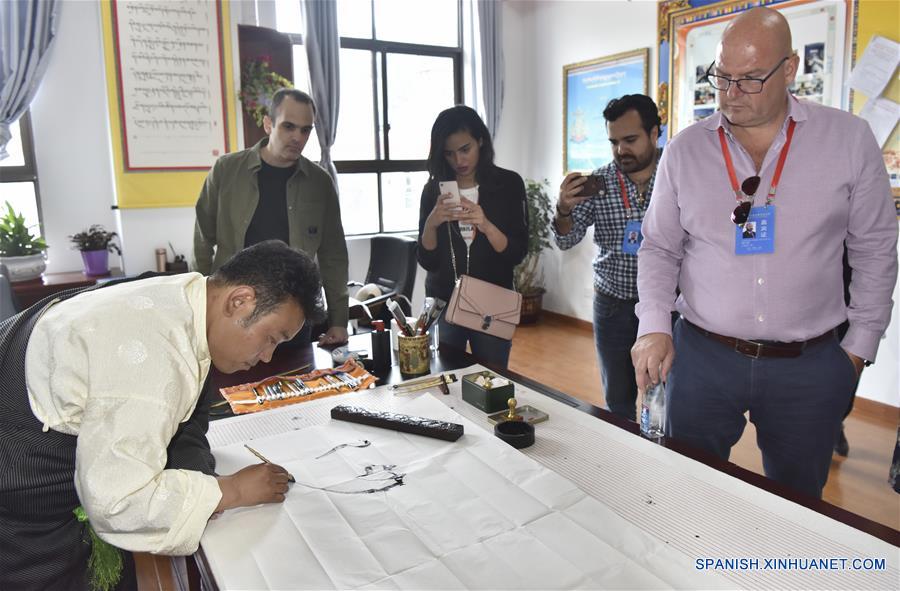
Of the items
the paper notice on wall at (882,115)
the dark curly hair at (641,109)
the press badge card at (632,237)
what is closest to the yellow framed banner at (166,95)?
the dark curly hair at (641,109)

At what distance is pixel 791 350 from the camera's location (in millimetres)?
1438

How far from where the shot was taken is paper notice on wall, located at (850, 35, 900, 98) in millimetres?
3143

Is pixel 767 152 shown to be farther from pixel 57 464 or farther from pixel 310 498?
pixel 57 464

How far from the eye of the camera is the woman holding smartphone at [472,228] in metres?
2.25

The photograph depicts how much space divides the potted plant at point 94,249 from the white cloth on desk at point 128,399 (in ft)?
10.7

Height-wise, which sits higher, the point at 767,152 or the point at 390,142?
the point at 390,142

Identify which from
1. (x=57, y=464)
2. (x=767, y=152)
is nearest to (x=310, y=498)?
(x=57, y=464)

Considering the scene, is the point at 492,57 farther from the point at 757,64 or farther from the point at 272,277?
the point at 272,277

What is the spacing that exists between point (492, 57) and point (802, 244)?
4.42 meters

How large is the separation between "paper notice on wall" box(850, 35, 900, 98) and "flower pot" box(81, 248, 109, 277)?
4315 millimetres

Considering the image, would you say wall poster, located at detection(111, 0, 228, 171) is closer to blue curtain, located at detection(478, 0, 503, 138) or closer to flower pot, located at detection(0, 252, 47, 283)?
flower pot, located at detection(0, 252, 47, 283)

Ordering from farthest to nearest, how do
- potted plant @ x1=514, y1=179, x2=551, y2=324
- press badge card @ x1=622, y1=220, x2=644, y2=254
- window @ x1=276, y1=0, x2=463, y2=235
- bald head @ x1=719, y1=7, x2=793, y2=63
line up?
potted plant @ x1=514, y1=179, x2=551, y2=324 < window @ x1=276, y1=0, x2=463, y2=235 < press badge card @ x1=622, y1=220, x2=644, y2=254 < bald head @ x1=719, y1=7, x2=793, y2=63

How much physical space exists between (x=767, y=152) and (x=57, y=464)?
5.10 feet

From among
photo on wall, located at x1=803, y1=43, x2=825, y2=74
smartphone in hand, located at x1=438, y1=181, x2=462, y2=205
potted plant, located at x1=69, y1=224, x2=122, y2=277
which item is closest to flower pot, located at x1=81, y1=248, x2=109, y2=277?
potted plant, located at x1=69, y1=224, x2=122, y2=277
